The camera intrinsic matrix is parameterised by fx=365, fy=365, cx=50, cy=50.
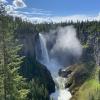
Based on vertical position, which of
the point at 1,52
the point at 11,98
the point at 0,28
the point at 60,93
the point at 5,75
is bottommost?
the point at 60,93

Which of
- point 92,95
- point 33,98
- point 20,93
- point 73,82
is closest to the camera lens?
point 20,93

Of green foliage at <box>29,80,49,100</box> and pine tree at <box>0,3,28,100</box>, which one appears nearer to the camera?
pine tree at <box>0,3,28,100</box>

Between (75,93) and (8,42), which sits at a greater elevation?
(8,42)

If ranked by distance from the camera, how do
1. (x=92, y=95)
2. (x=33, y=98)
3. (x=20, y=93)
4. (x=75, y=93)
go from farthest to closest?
A: (x=75, y=93)
(x=92, y=95)
(x=33, y=98)
(x=20, y=93)

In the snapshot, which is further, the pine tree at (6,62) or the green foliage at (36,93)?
the green foliage at (36,93)

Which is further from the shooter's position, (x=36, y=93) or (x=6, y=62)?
(x=36, y=93)

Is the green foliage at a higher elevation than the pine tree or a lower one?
lower

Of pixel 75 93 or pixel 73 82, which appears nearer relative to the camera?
pixel 75 93

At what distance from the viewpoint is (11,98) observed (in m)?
41.3

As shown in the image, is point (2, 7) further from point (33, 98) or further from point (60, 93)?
point (60, 93)

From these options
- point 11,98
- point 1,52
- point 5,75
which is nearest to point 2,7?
point 1,52

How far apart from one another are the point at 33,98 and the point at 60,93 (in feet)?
184

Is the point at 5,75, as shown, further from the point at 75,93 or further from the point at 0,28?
the point at 75,93

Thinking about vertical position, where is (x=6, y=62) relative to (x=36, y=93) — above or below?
→ above
